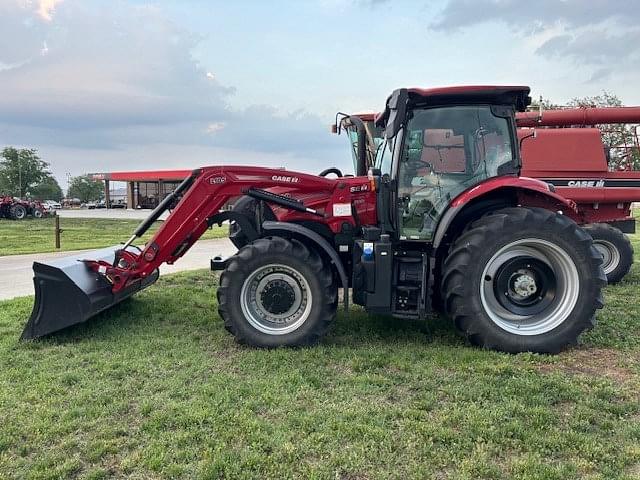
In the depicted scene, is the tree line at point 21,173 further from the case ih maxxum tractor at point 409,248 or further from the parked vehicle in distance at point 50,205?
the case ih maxxum tractor at point 409,248

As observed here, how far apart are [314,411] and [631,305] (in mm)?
5470

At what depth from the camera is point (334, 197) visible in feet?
18.6

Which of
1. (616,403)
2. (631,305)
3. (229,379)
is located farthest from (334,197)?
(631,305)

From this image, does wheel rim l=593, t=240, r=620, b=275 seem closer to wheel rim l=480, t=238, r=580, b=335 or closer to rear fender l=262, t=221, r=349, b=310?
wheel rim l=480, t=238, r=580, b=335

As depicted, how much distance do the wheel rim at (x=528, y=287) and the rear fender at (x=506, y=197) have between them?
0.54 metres

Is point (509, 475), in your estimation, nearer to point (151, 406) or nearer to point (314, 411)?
point (314, 411)

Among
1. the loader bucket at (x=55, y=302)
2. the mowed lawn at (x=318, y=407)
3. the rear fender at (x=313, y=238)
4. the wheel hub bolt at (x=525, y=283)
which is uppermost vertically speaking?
the rear fender at (x=313, y=238)

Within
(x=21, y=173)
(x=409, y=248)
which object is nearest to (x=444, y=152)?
(x=409, y=248)

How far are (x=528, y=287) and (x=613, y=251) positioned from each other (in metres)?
4.97

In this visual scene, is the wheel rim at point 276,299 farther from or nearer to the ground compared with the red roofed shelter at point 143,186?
nearer to the ground

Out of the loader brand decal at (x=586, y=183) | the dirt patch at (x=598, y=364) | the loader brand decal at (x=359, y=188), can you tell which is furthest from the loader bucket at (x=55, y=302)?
the loader brand decal at (x=586, y=183)

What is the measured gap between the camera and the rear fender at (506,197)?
5.12m

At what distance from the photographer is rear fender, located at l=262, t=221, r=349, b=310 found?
5301mm

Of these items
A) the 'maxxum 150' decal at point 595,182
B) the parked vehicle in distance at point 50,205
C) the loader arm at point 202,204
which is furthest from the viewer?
the parked vehicle in distance at point 50,205
